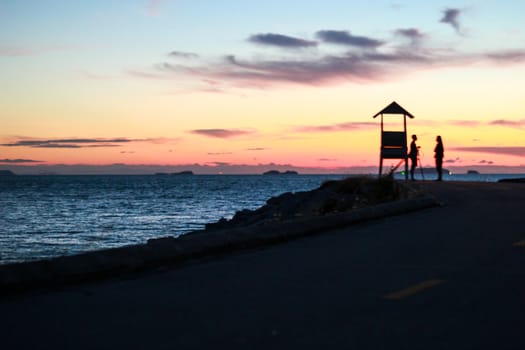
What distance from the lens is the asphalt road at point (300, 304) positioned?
5152 millimetres

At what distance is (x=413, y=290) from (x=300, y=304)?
1.29 meters

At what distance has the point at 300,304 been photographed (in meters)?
6.30

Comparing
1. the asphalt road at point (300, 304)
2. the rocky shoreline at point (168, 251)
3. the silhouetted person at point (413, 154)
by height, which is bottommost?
the asphalt road at point (300, 304)

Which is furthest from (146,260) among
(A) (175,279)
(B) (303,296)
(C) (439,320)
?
(C) (439,320)

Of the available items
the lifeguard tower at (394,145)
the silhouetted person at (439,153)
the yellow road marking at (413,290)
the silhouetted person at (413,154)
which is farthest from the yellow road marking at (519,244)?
the silhouetted person at (439,153)

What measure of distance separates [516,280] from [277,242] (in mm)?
4139

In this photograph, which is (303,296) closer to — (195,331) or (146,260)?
(195,331)

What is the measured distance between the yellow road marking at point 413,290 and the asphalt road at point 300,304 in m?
0.01

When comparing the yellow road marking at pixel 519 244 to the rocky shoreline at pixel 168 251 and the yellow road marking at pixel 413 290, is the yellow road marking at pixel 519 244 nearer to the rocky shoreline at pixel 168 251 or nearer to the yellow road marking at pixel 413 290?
the rocky shoreline at pixel 168 251

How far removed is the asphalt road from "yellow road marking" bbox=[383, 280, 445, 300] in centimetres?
1

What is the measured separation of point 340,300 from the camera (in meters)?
6.47

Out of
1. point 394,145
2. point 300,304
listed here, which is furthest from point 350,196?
point 300,304

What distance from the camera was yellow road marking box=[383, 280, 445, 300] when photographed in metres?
6.63

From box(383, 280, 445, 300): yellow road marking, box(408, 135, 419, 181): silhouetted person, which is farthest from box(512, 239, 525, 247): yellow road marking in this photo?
box(408, 135, 419, 181): silhouetted person
